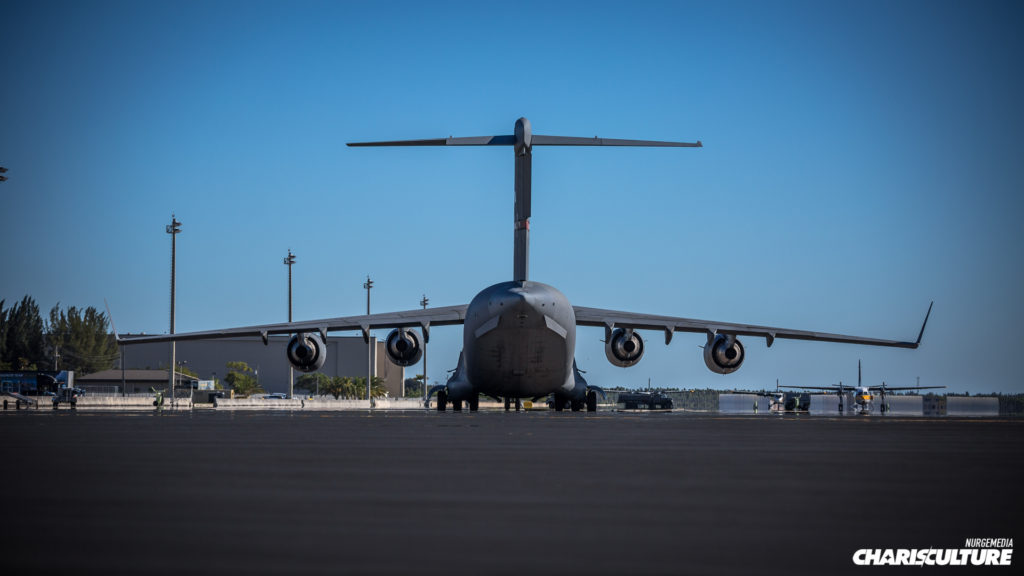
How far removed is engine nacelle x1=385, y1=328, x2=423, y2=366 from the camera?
3281cm

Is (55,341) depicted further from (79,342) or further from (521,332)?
(521,332)

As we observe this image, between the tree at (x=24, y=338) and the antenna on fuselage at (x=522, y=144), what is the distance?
94.1m

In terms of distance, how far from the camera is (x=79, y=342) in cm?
11575

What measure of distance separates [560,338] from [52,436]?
1805 cm

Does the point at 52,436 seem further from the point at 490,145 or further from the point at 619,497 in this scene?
the point at 490,145

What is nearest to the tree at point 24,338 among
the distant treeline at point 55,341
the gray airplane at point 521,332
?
the distant treeline at point 55,341

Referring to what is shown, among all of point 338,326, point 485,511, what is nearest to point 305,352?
point 338,326

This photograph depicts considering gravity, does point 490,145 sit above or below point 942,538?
above

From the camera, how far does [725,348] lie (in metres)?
32.5

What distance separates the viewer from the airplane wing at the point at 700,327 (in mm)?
33000

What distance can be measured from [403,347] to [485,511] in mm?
28770

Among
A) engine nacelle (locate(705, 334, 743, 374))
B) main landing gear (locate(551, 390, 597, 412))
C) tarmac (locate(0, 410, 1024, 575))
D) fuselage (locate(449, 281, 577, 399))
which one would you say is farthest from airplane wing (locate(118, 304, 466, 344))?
tarmac (locate(0, 410, 1024, 575))

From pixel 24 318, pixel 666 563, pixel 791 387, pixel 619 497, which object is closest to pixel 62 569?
pixel 666 563

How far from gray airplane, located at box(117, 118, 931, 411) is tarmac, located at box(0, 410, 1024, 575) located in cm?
1950
